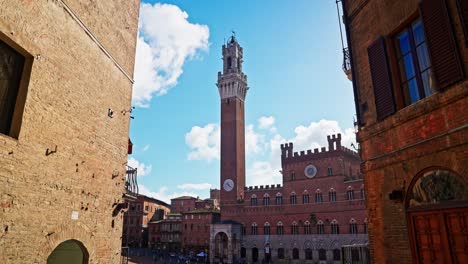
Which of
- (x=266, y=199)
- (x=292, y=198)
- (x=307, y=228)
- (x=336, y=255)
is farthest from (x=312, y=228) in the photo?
(x=266, y=199)

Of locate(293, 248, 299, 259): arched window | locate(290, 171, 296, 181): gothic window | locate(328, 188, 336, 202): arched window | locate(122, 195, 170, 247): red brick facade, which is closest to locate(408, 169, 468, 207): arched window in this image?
locate(328, 188, 336, 202): arched window

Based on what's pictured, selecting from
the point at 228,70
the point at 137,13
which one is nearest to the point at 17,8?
the point at 137,13

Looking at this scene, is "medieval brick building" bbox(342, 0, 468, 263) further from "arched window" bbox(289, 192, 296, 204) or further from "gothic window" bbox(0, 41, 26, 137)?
"arched window" bbox(289, 192, 296, 204)

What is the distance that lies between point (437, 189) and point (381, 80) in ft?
9.09

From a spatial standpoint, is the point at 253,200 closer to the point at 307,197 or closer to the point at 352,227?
the point at 307,197

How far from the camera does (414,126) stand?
6.34m

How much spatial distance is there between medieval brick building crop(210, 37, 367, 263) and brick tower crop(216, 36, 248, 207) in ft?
0.50

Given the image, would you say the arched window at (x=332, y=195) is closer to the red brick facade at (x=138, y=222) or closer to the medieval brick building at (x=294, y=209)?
the medieval brick building at (x=294, y=209)

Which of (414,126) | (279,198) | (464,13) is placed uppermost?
(279,198)

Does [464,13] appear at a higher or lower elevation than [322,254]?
higher

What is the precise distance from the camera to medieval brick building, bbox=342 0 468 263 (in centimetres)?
540

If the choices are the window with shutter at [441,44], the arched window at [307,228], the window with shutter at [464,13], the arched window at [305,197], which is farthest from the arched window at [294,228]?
the window with shutter at [464,13]

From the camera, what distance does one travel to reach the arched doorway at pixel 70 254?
8.22 meters

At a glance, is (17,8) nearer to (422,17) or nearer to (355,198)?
(422,17)
